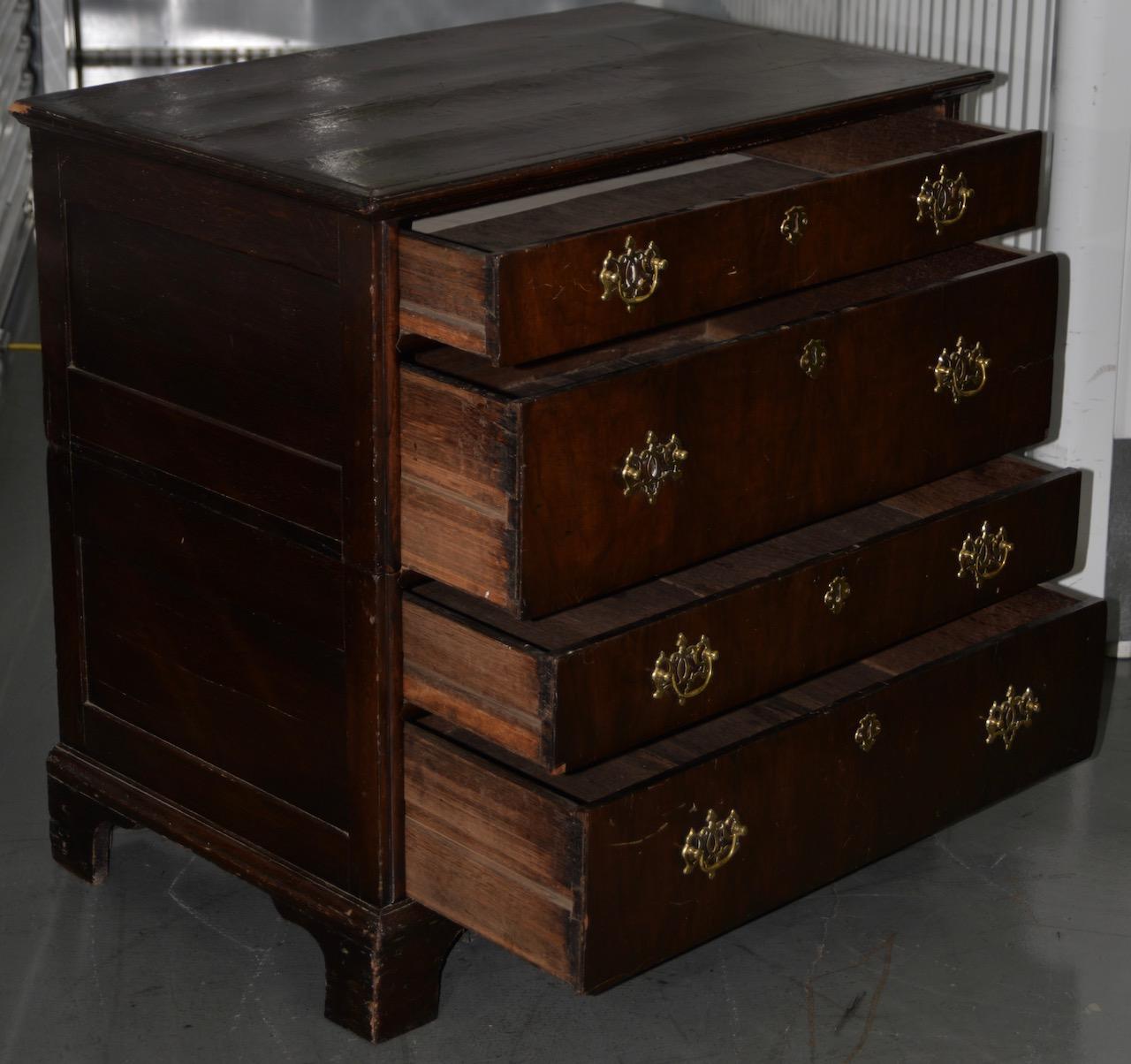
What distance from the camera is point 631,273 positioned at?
2078mm

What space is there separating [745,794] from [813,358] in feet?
1.57

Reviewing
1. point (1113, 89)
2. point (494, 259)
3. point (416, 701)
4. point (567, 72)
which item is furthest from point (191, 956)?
point (1113, 89)

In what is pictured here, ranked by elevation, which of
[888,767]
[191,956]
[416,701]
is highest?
[416,701]

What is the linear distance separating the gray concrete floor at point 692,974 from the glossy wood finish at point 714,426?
0.54 meters

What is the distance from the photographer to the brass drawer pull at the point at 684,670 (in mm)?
2180

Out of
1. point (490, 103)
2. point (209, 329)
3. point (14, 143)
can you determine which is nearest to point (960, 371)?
point (490, 103)

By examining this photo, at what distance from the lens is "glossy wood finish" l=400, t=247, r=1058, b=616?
6.68ft

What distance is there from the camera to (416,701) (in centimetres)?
221

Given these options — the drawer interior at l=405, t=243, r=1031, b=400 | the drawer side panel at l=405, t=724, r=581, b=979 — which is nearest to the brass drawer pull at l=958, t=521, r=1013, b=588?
the drawer interior at l=405, t=243, r=1031, b=400

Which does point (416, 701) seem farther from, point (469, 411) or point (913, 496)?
point (913, 496)

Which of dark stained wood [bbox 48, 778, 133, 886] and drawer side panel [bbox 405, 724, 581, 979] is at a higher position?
drawer side panel [bbox 405, 724, 581, 979]

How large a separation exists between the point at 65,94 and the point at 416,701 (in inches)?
31.7

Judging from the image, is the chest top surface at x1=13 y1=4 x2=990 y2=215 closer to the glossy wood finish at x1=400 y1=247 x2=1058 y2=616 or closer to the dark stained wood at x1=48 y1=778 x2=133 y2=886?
the glossy wood finish at x1=400 y1=247 x2=1058 y2=616

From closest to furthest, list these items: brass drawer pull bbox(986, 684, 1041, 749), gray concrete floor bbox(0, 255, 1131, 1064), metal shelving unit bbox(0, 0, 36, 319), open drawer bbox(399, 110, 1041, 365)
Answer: open drawer bbox(399, 110, 1041, 365), gray concrete floor bbox(0, 255, 1131, 1064), brass drawer pull bbox(986, 684, 1041, 749), metal shelving unit bbox(0, 0, 36, 319)
